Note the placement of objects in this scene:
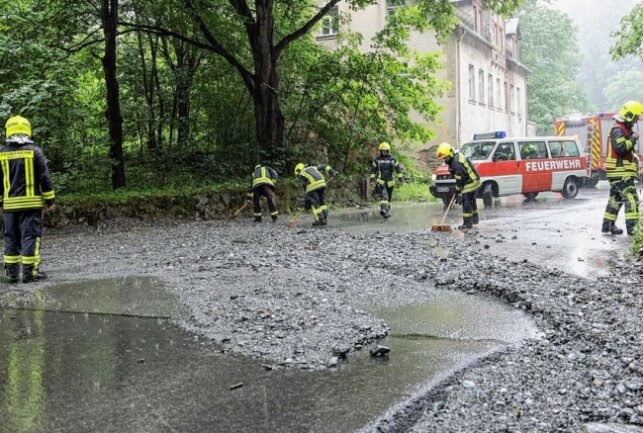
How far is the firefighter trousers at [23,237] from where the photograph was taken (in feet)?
24.2

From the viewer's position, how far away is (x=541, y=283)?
251 inches

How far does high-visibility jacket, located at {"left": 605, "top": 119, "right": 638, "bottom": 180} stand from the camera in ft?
32.9

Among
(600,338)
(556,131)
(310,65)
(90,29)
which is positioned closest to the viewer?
(600,338)

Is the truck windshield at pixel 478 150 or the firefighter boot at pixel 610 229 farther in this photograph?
the truck windshield at pixel 478 150

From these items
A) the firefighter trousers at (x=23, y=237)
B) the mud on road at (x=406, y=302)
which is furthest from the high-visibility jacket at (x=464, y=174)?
the firefighter trousers at (x=23, y=237)

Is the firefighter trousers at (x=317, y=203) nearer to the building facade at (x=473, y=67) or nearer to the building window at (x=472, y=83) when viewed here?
the building facade at (x=473, y=67)

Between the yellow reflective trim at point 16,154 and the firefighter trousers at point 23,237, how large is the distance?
644mm

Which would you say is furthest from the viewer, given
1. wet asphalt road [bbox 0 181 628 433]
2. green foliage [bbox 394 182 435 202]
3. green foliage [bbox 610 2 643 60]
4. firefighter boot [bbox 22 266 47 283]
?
green foliage [bbox 394 182 435 202]

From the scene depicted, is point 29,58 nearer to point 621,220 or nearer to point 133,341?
point 133,341

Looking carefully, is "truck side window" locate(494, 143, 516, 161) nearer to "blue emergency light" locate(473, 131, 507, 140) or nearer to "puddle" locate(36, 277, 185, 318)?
"blue emergency light" locate(473, 131, 507, 140)

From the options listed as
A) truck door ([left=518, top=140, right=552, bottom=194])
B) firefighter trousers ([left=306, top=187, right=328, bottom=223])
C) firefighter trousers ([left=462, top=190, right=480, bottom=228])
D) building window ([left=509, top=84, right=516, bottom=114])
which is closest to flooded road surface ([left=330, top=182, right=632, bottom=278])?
firefighter trousers ([left=462, top=190, right=480, bottom=228])

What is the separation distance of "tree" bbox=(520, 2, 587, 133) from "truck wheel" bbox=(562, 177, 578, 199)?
114 ft

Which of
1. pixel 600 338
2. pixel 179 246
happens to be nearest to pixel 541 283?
pixel 600 338

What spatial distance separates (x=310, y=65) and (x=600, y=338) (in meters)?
16.5
